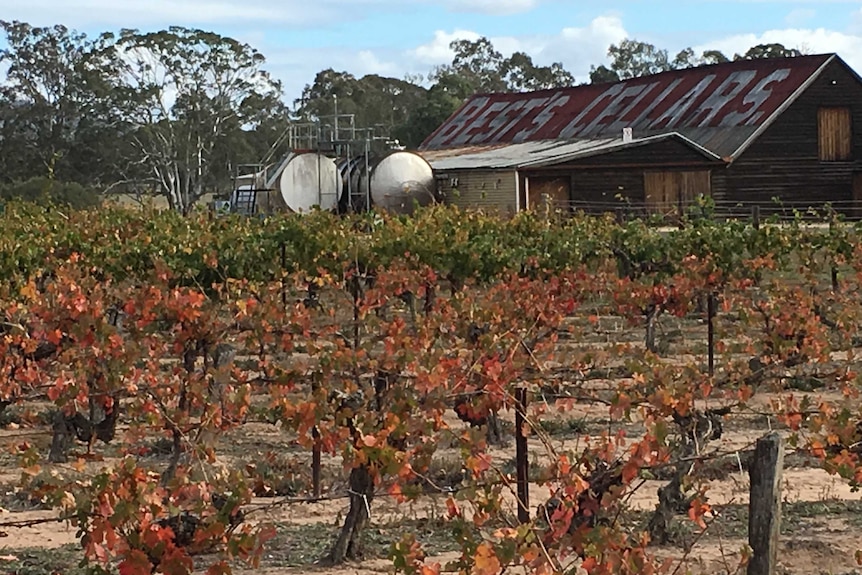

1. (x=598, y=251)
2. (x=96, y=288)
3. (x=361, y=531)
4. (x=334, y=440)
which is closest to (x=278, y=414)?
(x=334, y=440)

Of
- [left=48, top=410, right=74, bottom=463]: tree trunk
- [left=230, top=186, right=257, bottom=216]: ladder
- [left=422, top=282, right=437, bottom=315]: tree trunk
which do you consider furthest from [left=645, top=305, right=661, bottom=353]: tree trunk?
[left=230, top=186, right=257, bottom=216]: ladder

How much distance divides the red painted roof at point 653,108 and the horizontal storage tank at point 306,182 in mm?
8166

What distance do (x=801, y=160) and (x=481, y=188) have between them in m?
8.52

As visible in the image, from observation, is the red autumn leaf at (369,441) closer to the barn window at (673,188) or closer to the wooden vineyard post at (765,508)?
the wooden vineyard post at (765,508)

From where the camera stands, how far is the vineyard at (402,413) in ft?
16.7

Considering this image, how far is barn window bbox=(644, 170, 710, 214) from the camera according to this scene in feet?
112

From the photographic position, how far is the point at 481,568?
4.26m

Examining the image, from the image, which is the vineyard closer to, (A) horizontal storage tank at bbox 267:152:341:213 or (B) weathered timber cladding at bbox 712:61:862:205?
(A) horizontal storage tank at bbox 267:152:341:213

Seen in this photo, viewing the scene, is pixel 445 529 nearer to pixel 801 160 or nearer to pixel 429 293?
pixel 429 293

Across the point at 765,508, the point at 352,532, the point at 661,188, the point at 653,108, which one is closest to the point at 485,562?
the point at 765,508

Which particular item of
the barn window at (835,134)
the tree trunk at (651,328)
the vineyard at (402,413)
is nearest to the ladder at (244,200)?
the barn window at (835,134)

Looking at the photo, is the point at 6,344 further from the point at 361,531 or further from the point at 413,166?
the point at 413,166

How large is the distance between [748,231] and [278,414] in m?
12.3

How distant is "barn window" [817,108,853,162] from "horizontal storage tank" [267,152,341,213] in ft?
41.6
